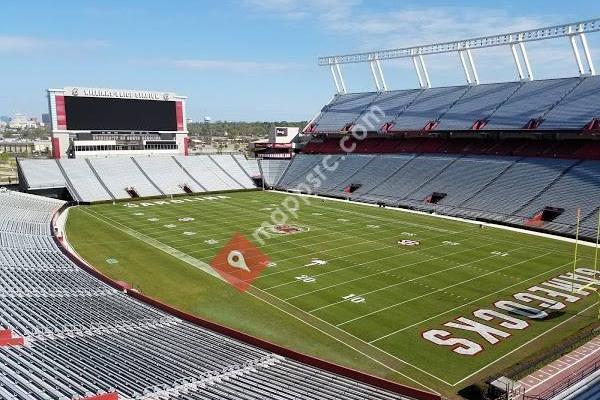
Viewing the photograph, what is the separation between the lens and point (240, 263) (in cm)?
2797

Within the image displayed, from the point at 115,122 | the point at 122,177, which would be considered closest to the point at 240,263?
the point at 122,177

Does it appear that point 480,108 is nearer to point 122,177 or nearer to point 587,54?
point 587,54

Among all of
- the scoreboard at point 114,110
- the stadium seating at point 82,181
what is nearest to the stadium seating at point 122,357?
the stadium seating at point 82,181

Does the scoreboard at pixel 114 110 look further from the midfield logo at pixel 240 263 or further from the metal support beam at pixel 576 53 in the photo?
the metal support beam at pixel 576 53

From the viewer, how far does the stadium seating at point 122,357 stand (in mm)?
10727

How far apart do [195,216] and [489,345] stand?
30.3m

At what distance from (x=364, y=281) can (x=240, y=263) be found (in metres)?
7.80

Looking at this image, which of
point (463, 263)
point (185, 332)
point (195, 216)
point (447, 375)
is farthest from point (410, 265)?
point (195, 216)

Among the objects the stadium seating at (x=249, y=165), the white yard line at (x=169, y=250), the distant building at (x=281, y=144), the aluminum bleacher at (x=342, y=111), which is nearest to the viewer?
the white yard line at (x=169, y=250)

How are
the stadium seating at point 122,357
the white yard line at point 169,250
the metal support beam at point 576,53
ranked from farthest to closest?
1. the metal support beam at point 576,53
2. the white yard line at point 169,250
3. the stadium seating at point 122,357

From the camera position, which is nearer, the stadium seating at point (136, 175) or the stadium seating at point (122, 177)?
the stadium seating at point (136, 175)

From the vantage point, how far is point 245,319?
1983 centimetres

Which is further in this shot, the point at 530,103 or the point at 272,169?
the point at 272,169

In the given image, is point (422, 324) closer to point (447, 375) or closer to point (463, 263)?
point (447, 375)
